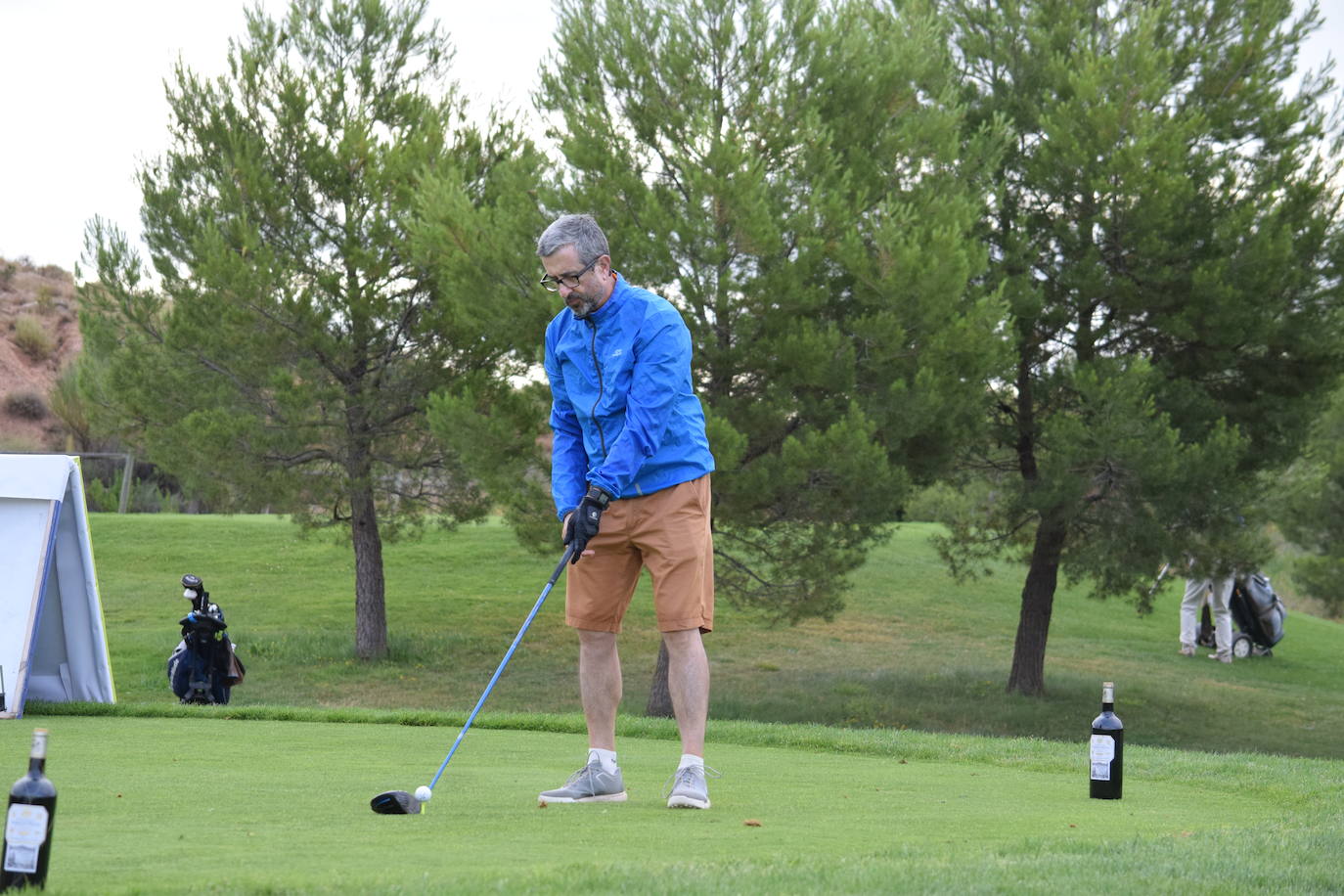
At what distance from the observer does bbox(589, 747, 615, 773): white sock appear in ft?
15.2

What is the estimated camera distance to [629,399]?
4.59 metres

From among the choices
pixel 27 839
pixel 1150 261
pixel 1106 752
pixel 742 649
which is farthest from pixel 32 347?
pixel 27 839

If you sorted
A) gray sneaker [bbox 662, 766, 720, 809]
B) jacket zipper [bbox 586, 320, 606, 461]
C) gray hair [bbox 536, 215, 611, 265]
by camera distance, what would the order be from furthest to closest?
1. jacket zipper [bbox 586, 320, 606, 461]
2. gray hair [bbox 536, 215, 611, 265]
3. gray sneaker [bbox 662, 766, 720, 809]

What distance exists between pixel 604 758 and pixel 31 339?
57399 mm

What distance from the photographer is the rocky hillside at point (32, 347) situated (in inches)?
1959

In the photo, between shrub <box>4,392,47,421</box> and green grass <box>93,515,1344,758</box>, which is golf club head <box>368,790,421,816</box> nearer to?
green grass <box>93,515,1344,758</box>

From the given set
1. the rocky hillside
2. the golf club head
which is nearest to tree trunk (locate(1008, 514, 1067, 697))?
the golf club head

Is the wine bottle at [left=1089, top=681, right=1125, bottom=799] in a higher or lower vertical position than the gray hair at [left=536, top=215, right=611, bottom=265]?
lower

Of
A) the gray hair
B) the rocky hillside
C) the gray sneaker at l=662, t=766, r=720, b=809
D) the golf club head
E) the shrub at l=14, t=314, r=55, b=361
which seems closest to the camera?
the golf club head

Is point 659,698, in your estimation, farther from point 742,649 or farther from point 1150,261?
point 742,649

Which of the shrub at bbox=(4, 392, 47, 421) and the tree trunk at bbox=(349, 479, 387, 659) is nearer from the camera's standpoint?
the tree trunk at bbox=(349, 479, 387, 659)

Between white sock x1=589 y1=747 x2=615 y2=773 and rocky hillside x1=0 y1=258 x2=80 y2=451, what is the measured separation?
3925 centimetres

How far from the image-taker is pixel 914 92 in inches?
529

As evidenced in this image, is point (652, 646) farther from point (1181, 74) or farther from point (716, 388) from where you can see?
point (1181, 74)
